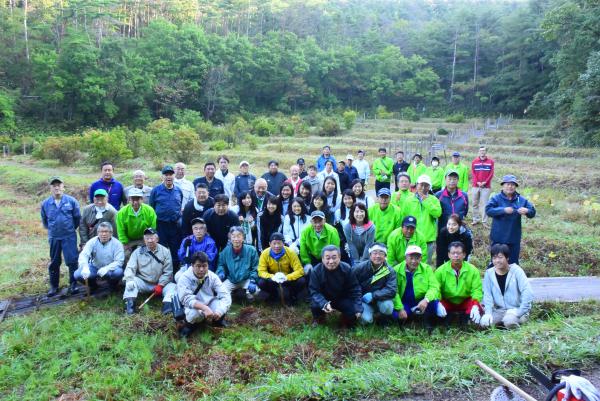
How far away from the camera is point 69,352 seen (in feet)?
15.8

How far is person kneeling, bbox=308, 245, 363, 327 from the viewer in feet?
16.3

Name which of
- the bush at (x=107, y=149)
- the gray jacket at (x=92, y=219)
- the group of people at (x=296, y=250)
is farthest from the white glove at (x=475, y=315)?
the bush at (x=107, y=149)

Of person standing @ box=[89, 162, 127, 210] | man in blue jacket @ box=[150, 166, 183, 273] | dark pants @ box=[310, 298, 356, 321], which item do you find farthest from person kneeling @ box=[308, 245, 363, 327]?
person standing @ box=[89, 162, 127, 210]

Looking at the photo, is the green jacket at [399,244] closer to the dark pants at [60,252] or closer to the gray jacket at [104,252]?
the gray jacket at [104,252]

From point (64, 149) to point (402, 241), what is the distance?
1939 cm

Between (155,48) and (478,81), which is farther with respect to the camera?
(478,81)

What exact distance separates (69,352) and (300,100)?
47609 mm

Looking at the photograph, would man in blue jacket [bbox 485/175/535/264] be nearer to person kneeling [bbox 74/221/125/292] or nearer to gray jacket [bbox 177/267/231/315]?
gray jacket [bbox 177/267/231/315]

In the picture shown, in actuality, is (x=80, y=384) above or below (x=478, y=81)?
below

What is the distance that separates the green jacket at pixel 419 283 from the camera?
16.7ft

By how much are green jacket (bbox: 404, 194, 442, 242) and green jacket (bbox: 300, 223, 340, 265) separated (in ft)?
3.74

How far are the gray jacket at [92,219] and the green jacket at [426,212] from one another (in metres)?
4.22

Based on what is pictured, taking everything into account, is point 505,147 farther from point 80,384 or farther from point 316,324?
point 80,384

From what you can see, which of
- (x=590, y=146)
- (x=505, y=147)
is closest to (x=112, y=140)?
(x=505, y=147)
